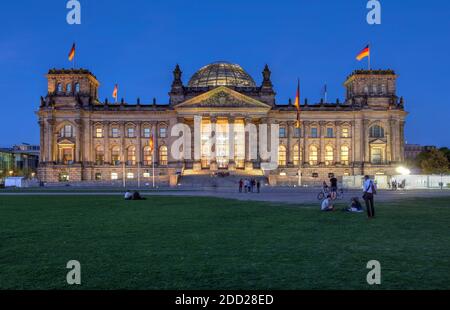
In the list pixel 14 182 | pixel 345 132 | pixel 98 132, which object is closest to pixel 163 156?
pixel 98 132

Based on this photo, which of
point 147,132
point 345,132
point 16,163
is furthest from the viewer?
point 16,163

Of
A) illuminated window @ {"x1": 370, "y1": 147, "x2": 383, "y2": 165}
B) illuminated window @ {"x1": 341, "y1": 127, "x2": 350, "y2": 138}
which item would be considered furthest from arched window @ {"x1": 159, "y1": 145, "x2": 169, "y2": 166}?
illuminated window @ {"x1": 370, "y1": 147, "x2": 383, "y2": 165}

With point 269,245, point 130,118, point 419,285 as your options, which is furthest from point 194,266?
point 130,118

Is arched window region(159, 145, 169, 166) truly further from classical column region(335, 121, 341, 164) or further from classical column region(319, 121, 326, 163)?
classical column region(335, 121, 341, 164)

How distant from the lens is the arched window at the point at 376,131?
337 ft

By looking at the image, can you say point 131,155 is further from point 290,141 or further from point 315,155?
point 315,155

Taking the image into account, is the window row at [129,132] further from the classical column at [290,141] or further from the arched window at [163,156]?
the classical column at [290,141]

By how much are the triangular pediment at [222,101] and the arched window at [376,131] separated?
987 inches

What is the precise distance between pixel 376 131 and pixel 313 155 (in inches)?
586

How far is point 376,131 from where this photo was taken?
338 ft

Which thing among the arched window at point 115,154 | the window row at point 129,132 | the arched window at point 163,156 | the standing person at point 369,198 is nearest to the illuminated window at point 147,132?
the window row at point 129,132

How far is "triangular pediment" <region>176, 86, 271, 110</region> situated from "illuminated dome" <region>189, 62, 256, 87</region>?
495 inches
